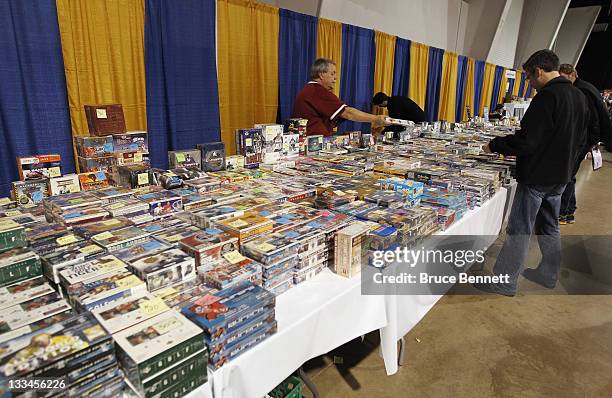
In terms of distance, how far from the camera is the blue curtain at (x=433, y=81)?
753 cm

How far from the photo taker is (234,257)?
52.3 inches

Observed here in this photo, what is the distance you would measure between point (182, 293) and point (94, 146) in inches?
52.0

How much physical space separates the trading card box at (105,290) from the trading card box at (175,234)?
0.26 meters

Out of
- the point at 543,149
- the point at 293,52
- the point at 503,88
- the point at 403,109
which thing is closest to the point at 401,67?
the point at 403,109

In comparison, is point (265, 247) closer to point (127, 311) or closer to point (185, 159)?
point (127, 311)

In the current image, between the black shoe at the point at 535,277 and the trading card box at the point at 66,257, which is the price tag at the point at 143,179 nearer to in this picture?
the trading card box at the point at 66,257

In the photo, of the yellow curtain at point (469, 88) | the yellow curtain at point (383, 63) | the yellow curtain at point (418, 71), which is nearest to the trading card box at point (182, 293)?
the yellow curtain at point (383, 63)

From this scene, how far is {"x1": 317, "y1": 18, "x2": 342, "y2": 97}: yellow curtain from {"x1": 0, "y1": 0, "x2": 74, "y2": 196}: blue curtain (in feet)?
9.76

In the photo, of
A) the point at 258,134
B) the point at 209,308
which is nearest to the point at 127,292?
the point at 209,308

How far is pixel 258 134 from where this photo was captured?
2805 millimetres

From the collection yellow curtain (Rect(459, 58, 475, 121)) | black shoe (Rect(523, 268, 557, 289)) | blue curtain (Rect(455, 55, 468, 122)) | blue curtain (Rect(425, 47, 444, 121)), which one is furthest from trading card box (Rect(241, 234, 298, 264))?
yellow curtain (Rect(459, 58, 475, 121))

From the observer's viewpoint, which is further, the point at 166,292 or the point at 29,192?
the point at 29,192

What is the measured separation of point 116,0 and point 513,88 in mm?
12987

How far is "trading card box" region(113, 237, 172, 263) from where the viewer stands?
1.25m
